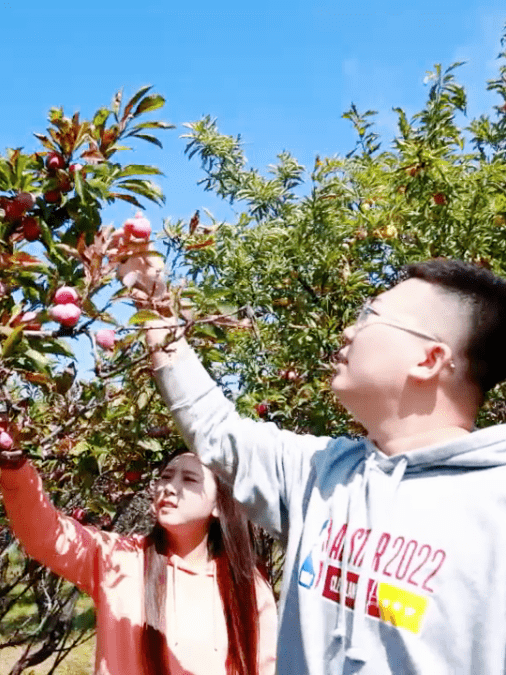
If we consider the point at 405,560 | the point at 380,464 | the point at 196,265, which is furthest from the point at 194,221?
the point at 196,265

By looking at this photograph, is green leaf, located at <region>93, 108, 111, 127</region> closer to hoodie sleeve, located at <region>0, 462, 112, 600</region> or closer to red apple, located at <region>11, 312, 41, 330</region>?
red apple, located at <region>11, 312, 41, 330</region>

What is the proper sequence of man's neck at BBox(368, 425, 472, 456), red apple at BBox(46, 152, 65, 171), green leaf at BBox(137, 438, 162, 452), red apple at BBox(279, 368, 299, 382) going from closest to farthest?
1. man's neck at BBox(368, 425, 472, 456)
2. red apple at BBox(46, 152, 65, 171)
3. green leaf at BBox(137, 438, 162, 452)
4. red apple at BBox(279, 368, 299, 382)

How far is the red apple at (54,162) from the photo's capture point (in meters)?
2.03

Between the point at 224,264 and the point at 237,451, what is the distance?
192 cm

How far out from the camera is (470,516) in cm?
142

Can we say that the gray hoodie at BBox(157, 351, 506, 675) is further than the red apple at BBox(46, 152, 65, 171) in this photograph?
No

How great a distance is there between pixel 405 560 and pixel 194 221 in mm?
1008

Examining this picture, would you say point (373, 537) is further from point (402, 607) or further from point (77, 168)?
point (77, 168)

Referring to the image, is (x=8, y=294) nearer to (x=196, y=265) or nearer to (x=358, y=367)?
(x=358, y=367)

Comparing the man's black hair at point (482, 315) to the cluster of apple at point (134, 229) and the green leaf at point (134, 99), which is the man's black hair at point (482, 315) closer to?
the cluster of apple at point (134, 229)

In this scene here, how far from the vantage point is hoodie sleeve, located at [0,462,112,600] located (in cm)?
196

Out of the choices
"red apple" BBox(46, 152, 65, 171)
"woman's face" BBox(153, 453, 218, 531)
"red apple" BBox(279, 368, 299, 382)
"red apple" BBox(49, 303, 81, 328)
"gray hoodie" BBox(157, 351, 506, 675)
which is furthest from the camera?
"red apple" BBox(279, 368, 299, 382)

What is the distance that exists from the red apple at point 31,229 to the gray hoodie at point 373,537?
0.54 meters

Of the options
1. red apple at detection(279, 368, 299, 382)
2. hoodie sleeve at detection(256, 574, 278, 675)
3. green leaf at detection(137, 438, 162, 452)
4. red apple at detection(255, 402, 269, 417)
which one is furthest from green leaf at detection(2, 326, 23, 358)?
red apple at detection(279, 368, 299, 382)
